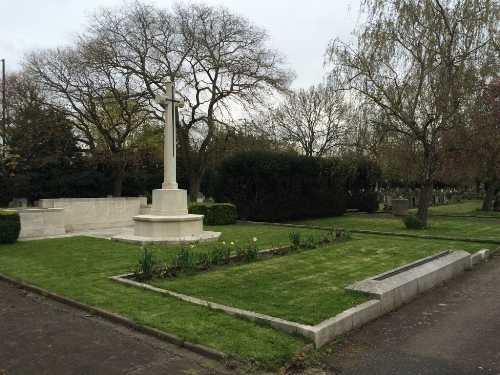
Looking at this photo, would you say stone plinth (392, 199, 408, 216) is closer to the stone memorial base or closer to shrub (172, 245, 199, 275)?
the stone memorial base

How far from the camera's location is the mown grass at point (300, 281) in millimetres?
5867

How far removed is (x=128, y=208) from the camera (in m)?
18.7

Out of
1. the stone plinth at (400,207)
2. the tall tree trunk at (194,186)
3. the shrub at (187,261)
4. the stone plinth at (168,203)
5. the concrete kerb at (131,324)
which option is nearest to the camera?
the concrete kerb at (131,324)

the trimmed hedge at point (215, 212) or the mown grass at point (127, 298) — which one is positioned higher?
the trimmed hedge at point (215, 212)

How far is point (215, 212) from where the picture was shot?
18.4m

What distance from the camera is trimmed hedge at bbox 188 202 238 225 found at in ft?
→ 60.1

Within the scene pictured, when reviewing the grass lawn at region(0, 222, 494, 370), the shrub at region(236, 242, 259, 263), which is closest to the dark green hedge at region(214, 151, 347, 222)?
the grass lawn at region(0, 222, 494, 370)

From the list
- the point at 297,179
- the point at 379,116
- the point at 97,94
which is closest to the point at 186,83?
the point at 97,94

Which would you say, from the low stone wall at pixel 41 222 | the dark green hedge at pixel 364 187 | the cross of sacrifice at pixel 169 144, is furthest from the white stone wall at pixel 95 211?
the dark green hedge at pixel 364 187

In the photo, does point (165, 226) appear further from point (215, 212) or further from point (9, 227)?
point (215, 212)

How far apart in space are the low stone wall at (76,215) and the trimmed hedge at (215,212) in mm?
2929

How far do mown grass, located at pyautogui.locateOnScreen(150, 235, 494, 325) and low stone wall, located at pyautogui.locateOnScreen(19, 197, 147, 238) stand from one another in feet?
29.2

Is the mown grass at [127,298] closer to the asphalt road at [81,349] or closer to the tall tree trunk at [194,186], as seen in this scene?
the asphalt road at [81,349]

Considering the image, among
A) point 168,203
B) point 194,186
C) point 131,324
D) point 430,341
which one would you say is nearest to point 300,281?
point 430,341
